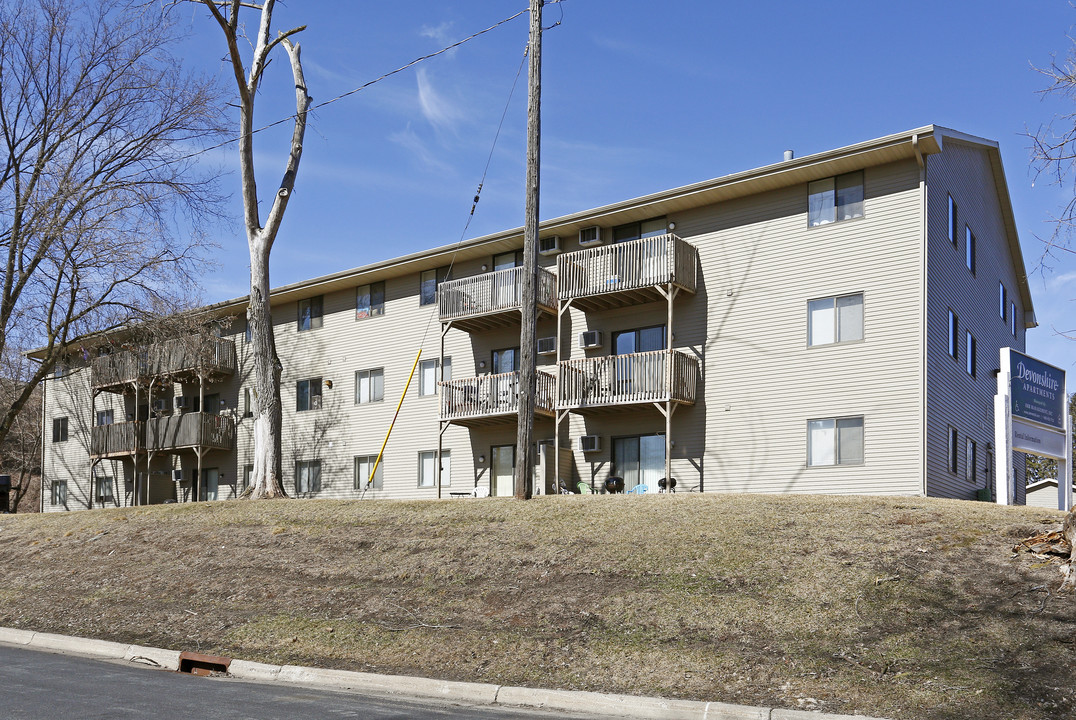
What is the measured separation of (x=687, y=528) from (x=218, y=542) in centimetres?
848

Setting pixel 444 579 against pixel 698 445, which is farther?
pixel 698 445

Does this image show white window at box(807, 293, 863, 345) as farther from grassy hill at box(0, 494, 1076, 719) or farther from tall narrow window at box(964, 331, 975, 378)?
grassy hill at box(0, 494, 1076, 719)

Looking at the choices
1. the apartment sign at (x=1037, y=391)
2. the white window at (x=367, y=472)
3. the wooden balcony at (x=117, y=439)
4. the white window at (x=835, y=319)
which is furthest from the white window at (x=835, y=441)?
the wooden balcony at (x=117, y=439)

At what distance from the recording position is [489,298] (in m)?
26.7

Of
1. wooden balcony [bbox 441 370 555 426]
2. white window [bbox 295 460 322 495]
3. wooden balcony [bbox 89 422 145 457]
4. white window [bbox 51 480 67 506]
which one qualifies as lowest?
white window [bbox 51 480 67 506]

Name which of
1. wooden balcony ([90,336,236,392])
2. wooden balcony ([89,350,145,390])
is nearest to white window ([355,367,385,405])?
wooden balcony ([90,336,236,392])

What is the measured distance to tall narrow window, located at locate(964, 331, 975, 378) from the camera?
24.2 metres

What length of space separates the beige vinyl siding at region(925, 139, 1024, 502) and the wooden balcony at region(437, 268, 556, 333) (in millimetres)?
9496

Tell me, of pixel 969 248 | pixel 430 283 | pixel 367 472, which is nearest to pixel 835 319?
pixel 969 248

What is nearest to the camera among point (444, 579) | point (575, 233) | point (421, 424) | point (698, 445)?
point (444, 579)

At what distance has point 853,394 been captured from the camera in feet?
70.2

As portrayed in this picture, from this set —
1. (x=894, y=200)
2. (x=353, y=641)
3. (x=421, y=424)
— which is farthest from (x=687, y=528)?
(x=421, y=424)

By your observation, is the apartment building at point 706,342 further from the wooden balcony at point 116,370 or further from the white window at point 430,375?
the wooden balcony at point 116,370

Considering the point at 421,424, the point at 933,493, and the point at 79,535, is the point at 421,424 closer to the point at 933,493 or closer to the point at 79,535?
the point at 79,535
